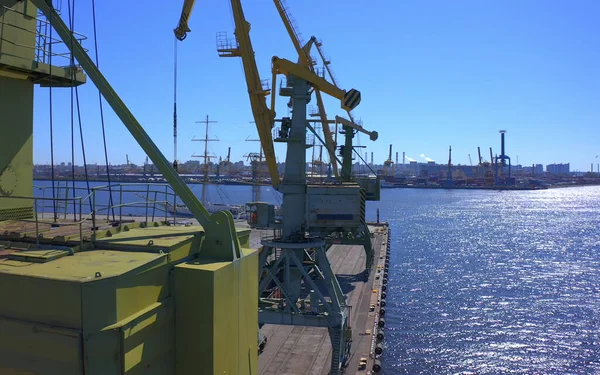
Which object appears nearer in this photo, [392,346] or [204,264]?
[204,264]

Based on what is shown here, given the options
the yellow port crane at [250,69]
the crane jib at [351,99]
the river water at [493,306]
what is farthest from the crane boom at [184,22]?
the river water at [493,306]

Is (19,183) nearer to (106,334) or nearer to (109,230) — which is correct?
(109,230)

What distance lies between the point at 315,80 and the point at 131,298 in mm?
18449

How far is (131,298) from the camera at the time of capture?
3.90 metres

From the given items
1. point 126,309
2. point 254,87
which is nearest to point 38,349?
point 126,309

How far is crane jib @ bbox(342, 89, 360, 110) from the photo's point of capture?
23.3 metres

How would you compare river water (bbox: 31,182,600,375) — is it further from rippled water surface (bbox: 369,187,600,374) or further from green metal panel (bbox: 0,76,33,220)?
green metal panel (bbox: 0,76,33,220)

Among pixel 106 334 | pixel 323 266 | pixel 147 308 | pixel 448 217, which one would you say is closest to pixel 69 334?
pixel 106 334

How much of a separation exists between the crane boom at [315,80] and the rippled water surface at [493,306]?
1335 centimetres

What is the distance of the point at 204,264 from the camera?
15.5 feet

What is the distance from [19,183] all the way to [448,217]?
3783 inches

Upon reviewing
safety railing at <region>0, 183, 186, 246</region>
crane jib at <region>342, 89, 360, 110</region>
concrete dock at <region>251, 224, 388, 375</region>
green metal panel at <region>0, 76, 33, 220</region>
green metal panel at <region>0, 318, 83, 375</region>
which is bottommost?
concrete dock at <region>251, 224, 388, 375</region>

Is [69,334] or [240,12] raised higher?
[240,12]

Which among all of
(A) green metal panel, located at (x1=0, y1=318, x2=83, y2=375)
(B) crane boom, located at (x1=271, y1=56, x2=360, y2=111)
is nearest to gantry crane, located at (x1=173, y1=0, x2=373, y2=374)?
(B) crane boom, located at (x1=271, y1=56, x2=360, y2=111)
